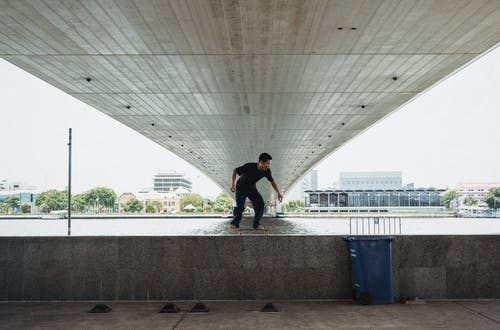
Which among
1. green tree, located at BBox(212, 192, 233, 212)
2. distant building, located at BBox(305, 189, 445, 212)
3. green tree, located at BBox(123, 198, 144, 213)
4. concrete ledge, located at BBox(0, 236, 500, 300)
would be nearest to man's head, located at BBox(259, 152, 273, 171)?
concrete ledge, located at BBox(0, 236, 500, 300)

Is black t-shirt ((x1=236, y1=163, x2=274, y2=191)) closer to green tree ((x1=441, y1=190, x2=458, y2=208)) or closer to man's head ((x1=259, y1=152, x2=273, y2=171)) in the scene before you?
man's head ((x1=259, y1=152, x2=273, y2=171))

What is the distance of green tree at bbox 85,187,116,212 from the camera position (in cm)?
13412

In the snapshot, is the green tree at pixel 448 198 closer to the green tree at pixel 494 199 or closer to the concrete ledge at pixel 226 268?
the green tree at pixel 494 199

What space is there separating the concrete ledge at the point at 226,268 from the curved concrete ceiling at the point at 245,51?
21.1 feet

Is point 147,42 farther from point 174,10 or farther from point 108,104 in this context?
point 108,104

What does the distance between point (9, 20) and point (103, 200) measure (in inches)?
5202

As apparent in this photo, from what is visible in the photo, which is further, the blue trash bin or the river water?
the river water

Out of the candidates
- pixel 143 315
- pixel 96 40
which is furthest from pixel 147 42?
pixel 143 315

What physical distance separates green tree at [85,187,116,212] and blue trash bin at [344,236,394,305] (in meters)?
134

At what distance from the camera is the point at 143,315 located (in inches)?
238

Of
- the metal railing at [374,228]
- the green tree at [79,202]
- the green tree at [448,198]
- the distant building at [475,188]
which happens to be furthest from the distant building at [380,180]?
the metal railing at [374,228]

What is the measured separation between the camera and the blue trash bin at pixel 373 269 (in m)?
6.55

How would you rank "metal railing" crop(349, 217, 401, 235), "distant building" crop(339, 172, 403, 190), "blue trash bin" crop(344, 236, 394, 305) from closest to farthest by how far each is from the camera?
"blue trash bin" crop(344, 236, 394, 305), "metal railing" crop(349, 217, 401, 235), "distant building" crop(339, 172, 403, 190)

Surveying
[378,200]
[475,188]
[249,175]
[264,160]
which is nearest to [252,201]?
[249,175]
